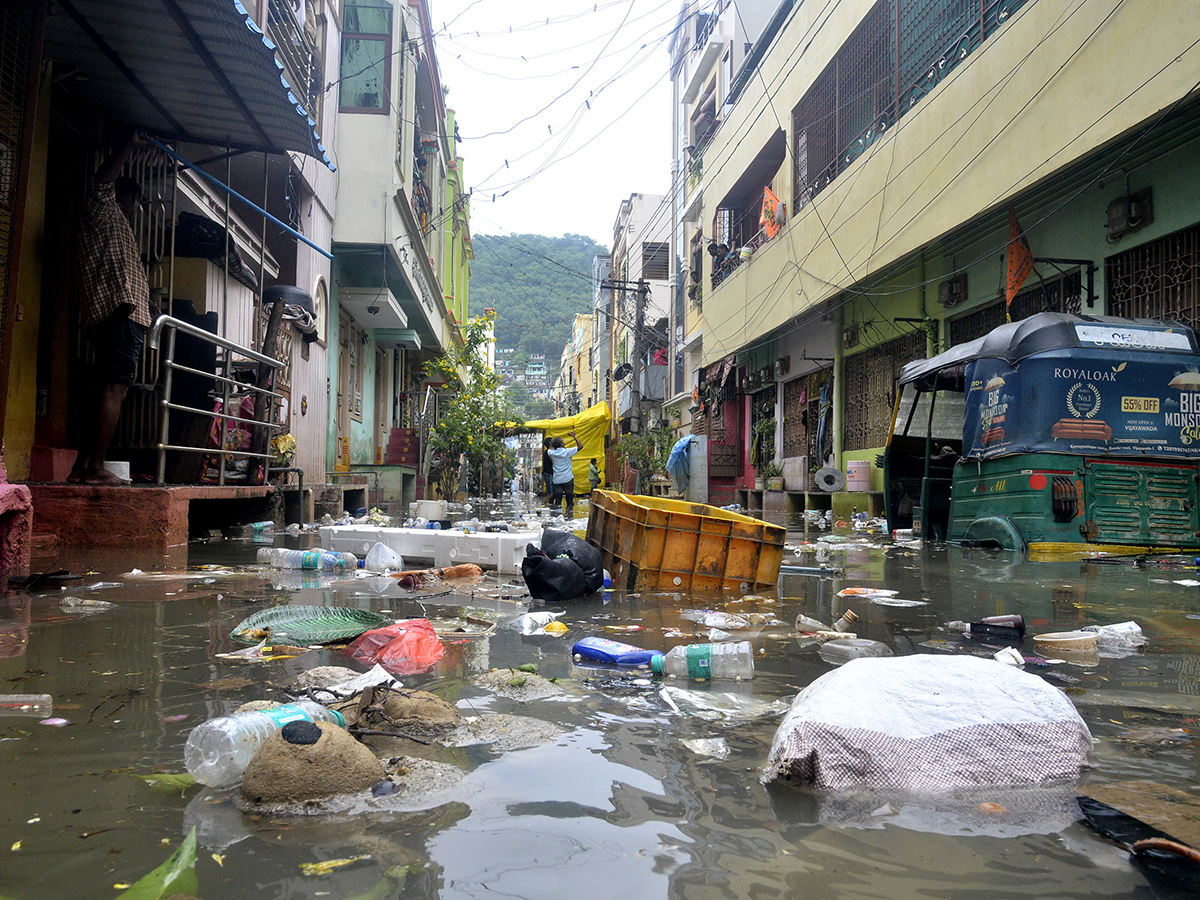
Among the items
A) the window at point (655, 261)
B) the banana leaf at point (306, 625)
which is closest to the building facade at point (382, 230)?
the banana leaf at point (306, 625)

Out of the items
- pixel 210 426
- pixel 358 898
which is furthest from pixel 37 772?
pixel 210 426

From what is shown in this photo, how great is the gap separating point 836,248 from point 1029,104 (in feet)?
16.4

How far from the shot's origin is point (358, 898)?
1.25m

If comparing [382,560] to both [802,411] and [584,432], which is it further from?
[584,432]

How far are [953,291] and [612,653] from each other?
1048 cm

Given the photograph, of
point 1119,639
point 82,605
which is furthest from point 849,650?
point 82,605

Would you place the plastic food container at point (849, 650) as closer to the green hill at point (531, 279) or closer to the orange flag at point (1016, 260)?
the orange flag at point (1016, 260)

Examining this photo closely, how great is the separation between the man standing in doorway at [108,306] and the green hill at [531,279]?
2717 centimetres

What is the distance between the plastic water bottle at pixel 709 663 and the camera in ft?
9.09

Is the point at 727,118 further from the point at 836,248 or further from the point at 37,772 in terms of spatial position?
the point at 37,772

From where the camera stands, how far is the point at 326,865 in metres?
1.35

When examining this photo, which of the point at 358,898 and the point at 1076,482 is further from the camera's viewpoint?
the point at 1076,482

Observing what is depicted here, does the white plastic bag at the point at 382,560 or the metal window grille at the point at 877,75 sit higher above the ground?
the metal window grille at the point at 877,75

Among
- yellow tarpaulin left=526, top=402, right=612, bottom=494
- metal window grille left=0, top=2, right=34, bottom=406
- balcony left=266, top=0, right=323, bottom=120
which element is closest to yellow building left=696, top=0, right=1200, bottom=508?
yellow tarpaulin left=526, top=402, right=612, bottom=494
